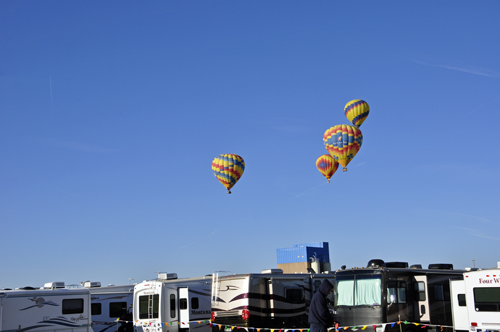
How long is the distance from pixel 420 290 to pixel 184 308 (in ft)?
30.8

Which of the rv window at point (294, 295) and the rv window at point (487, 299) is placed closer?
the rv window at point (487, 299)

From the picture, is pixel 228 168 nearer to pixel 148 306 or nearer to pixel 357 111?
pixel 357 111

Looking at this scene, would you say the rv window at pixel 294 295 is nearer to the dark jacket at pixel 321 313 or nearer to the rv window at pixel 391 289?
the rv window at pixel 391 289

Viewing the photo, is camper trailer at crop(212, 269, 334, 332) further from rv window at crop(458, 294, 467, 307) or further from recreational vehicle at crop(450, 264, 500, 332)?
recreational vehicle at crop(450, 264, 500, 332)

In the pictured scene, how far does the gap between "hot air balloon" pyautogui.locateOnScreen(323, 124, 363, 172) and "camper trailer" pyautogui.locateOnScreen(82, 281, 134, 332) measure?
816 inches

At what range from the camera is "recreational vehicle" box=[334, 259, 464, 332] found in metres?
18.9

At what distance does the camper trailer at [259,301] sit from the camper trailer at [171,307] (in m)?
2.51

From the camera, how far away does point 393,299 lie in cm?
1912

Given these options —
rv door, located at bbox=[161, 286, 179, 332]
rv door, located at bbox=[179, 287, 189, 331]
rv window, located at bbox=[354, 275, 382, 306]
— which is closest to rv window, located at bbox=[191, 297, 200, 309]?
rv door, located at bbox=[179, 287, 189, 331]

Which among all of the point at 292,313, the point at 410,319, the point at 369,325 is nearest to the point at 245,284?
the point at 292,313

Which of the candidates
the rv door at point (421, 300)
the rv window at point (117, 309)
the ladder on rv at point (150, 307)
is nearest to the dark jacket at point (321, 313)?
the rv door at point (421, 300)

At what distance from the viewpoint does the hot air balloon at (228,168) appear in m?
45.1

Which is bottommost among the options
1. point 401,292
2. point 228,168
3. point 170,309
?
point 170,309

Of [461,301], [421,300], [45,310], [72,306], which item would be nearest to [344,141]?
[421,300]
